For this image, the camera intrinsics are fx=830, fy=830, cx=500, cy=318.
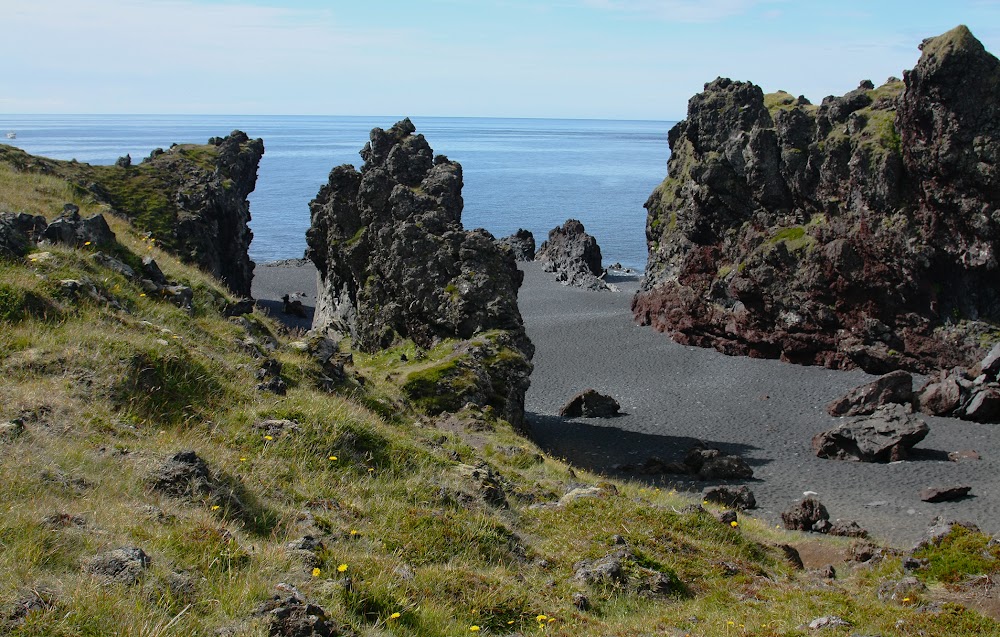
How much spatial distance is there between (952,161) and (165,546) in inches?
1889

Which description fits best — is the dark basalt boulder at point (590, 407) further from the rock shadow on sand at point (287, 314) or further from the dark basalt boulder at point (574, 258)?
the dark basalt boulder at point (574, 258)

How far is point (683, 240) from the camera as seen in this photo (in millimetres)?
66125

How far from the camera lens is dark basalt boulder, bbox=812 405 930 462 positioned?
34125mm

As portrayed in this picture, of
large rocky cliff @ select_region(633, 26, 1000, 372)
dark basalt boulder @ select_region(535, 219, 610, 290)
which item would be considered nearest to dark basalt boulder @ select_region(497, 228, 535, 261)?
dark basalt boulder @ select_region(535, 219, 610, 290)

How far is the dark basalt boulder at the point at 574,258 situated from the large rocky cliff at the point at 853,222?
23.7 metres

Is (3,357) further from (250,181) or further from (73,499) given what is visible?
(250,181)

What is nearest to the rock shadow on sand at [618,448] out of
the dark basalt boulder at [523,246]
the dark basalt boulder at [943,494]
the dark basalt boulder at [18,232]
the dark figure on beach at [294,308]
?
the dark basalt boulder at [943,494]

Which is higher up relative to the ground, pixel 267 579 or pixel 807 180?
pixel 807 180

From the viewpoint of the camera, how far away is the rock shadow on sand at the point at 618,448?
1262 inches

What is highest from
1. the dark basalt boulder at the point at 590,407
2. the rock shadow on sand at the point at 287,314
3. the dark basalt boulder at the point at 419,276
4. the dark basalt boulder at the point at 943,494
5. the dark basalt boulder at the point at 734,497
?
the dark basalt boulder at the point at 419,276

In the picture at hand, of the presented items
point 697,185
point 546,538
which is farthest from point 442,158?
point 546,538

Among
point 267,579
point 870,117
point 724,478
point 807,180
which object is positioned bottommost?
point 724,478

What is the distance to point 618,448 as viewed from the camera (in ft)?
120

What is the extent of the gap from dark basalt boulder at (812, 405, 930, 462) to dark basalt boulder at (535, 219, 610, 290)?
5009 centimetres
